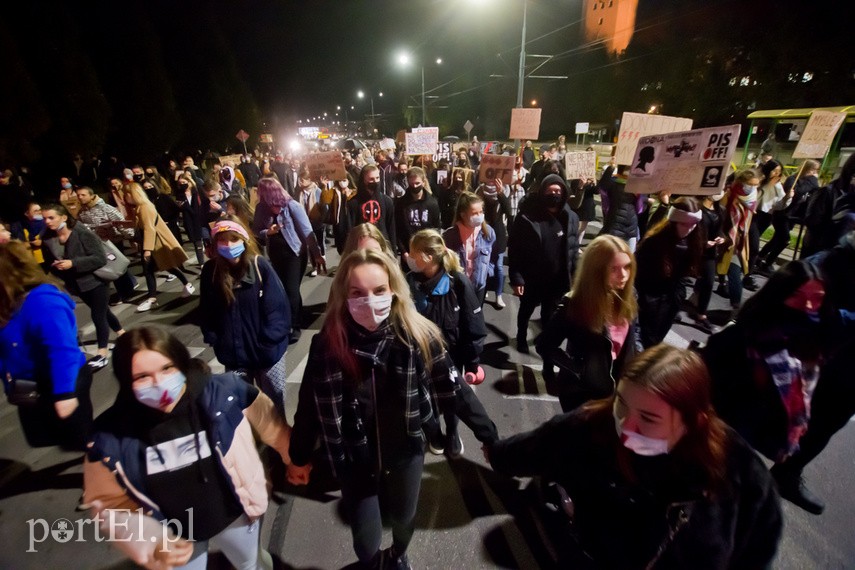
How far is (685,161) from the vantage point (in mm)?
4586

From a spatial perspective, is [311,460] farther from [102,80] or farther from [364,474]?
[102,80]

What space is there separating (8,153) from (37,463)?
708 inches

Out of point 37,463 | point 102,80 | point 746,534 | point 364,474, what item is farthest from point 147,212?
point 102,80

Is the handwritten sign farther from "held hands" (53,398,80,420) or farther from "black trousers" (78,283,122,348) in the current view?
"held hands" (53,398,80,420)

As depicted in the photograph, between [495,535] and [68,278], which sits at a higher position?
[68,278]

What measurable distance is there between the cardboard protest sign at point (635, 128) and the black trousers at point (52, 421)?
6.69 meters

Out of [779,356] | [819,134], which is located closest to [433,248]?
[779,356]

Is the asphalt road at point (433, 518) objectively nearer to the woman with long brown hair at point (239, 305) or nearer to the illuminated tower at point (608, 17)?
the woman with long brown hair at point (239, 305)

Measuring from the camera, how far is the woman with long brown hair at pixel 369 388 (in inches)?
77.5

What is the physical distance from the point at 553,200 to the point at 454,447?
2.64 metres

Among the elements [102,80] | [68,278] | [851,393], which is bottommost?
[851,393]

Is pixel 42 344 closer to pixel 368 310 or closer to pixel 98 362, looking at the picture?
pixel 368 310

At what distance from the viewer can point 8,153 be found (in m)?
15.3

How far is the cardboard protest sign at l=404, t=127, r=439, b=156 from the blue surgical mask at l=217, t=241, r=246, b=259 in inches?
291
